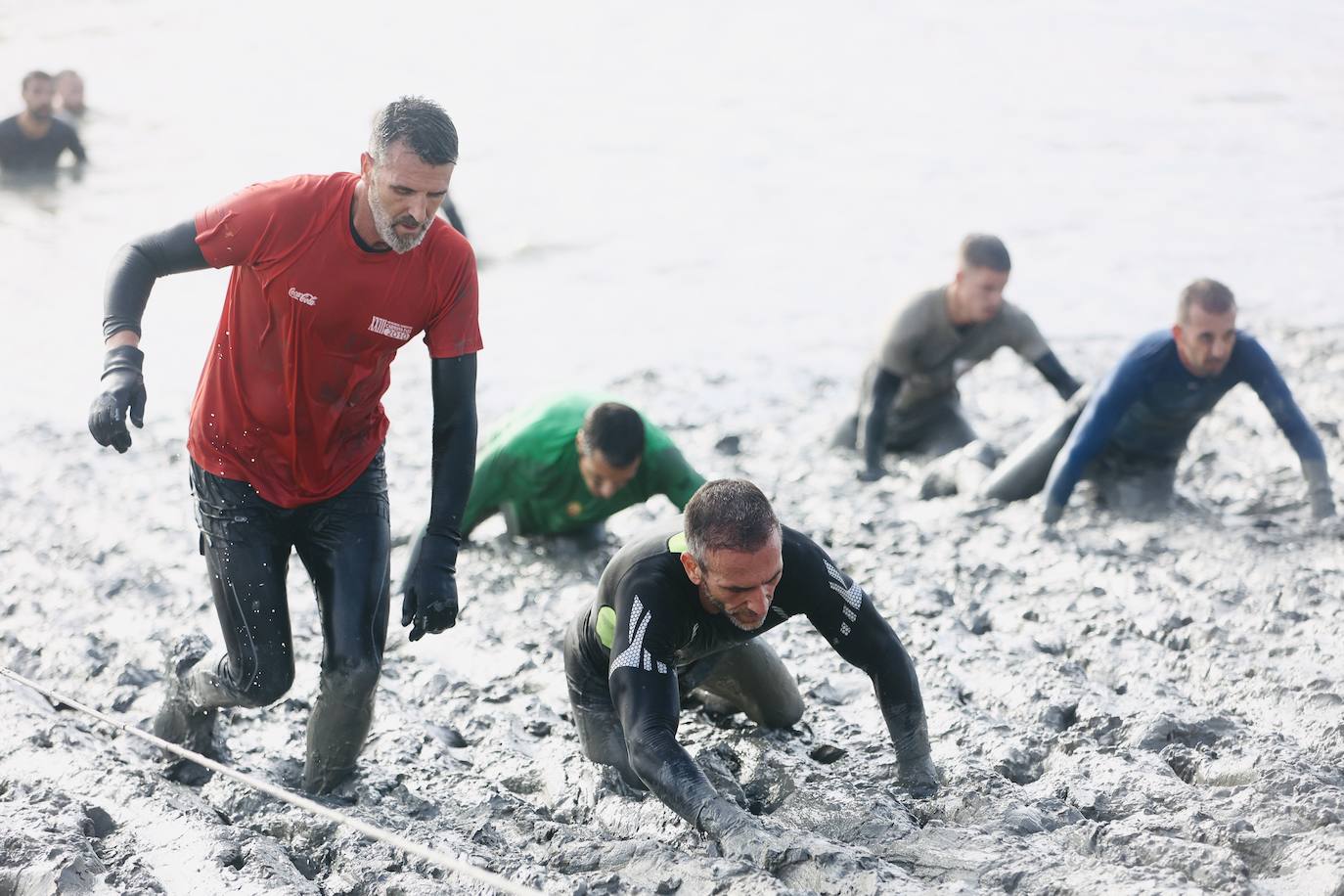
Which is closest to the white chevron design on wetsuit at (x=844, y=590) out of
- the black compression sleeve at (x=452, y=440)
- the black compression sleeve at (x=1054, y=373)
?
the black compression sleeve at (x=452, y=440)

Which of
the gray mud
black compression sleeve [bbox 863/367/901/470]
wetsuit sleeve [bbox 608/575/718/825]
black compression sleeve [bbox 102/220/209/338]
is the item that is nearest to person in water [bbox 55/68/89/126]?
the gray mud

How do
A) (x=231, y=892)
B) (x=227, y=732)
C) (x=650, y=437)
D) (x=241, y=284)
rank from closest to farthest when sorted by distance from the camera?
(x=231, y=892) → (x=241, y=284) → (x=227, y=732) → (x=650, y=437)

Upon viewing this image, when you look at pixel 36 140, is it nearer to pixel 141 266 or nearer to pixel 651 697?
pixel 141 266

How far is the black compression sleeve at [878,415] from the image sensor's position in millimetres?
7961

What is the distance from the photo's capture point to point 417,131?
3586 mm

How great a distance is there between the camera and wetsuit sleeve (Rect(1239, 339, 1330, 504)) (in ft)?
21.2

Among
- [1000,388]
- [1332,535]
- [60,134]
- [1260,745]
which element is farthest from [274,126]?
[1260,745]

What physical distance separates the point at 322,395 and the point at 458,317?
1.50 ft

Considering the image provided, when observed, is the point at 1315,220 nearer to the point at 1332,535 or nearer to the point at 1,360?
the point at 1332,535

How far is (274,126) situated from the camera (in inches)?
747

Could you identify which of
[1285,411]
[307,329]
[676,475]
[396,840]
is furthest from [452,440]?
[1285,411]

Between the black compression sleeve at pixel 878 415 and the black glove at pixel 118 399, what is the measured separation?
4913mm

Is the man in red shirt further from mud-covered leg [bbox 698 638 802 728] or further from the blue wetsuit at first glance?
the blue wetsuit

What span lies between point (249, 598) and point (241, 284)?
0.91 m
